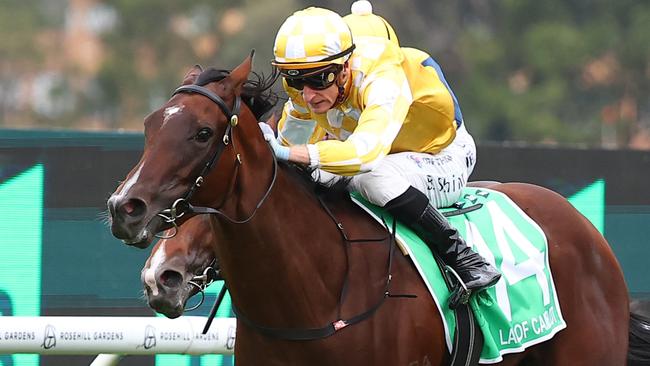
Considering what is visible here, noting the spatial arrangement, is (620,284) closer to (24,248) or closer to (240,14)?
(24,248)

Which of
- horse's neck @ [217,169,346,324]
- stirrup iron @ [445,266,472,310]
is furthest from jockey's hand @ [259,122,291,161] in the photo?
stirrup iron @ [445,266,472,310]

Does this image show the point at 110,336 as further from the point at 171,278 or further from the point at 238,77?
the point at 238,77

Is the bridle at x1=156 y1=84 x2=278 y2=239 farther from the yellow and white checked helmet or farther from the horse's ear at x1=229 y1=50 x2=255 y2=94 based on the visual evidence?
the yellow and white checked helmet

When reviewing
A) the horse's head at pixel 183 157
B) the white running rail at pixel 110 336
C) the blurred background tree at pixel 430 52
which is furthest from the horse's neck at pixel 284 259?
the blurred background tree at pixel 430 52

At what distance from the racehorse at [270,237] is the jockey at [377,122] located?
0.54 feet

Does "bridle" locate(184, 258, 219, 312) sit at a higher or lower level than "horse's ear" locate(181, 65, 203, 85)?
lower

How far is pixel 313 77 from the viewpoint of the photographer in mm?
4434

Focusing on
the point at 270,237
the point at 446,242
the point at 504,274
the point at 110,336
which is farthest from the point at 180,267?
the point at 110,336

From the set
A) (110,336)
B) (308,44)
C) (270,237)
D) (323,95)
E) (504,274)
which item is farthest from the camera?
(110,336)

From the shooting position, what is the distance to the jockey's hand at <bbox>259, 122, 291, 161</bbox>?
4238 millimetres

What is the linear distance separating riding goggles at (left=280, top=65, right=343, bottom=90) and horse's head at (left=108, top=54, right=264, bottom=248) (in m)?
0.28

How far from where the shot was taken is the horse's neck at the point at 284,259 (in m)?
4.23

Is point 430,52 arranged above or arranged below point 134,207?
below

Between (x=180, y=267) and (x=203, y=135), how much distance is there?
639mm
